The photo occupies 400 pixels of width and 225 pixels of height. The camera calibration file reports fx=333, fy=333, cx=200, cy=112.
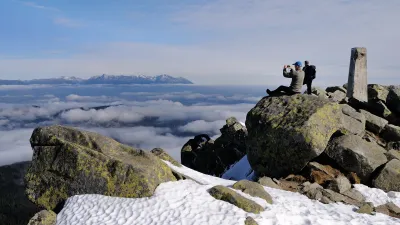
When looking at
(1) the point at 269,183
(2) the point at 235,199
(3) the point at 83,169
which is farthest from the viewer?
(1) the point at 269,183

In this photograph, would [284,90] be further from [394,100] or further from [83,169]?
[83,169]

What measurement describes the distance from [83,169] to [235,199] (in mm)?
7848

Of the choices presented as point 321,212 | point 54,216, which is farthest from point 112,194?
point 321,212

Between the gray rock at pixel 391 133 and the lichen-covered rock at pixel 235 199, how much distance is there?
14469 mm

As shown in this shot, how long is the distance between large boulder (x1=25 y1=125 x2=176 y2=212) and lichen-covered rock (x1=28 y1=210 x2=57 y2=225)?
168cm

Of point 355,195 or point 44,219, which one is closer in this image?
point 44,219

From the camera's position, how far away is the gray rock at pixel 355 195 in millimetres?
17573

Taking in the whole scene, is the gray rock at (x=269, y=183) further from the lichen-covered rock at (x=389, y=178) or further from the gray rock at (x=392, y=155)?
the gray rock at (x=392, y=155)

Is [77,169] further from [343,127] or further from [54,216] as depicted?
[343,127]

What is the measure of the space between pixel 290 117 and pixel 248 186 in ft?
22.0

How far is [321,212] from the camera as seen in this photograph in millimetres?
15375

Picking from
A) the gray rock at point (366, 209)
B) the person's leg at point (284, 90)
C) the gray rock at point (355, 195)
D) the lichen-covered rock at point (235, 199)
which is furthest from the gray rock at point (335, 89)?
the lichen-covered rock at point (235, 199)

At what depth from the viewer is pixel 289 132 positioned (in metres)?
20.9

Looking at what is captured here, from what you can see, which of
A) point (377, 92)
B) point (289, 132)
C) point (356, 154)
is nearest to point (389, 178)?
point (356, 154)
